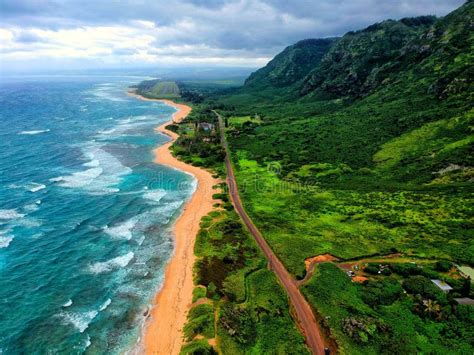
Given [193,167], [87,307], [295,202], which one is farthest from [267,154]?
[87,307]

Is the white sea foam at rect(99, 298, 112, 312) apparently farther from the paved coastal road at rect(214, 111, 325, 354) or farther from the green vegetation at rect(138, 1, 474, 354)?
the paved coastal road at rect(214, 111, 325, 354)

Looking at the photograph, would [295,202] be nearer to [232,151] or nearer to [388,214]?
[388,214]

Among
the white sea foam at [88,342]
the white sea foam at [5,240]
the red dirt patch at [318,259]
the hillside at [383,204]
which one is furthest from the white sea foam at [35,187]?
the red dirt patch at [318,259]

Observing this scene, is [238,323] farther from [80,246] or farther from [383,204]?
[383,204]

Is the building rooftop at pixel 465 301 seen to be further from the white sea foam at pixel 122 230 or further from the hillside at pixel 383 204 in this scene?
the white sea foam at pixel 122 230

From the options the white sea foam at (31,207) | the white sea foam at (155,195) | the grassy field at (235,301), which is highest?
the grassy field at (235,301)

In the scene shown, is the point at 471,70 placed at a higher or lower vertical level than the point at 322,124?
higher

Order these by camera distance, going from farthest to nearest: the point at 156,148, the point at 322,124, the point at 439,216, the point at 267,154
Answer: the point at 322,124 → the point at 156,148 → the point at 267,154 → the point at 439,216

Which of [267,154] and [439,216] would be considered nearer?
[439,216]
